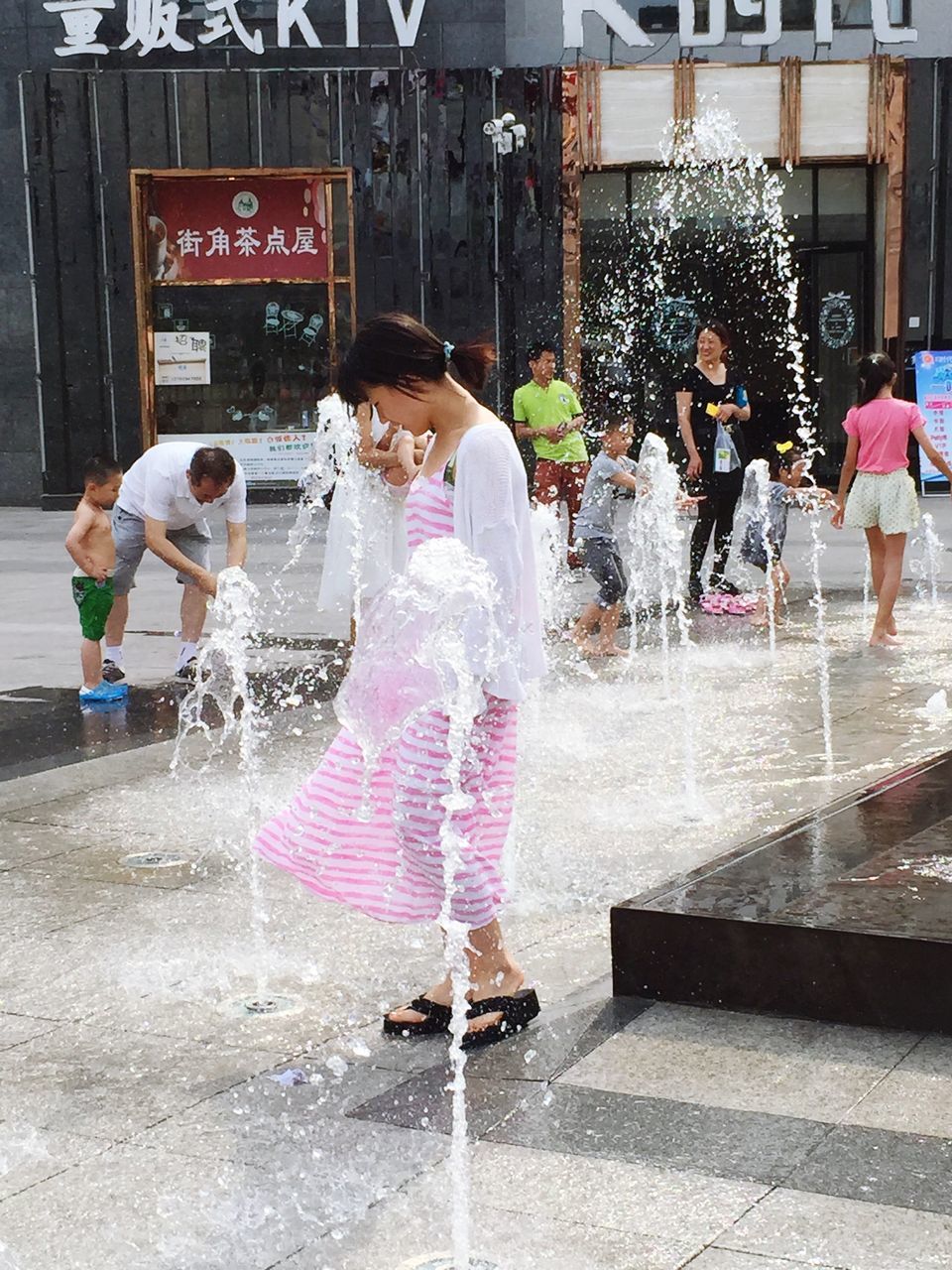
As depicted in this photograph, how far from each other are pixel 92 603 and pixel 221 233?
39.6ft

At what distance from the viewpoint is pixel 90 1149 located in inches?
132

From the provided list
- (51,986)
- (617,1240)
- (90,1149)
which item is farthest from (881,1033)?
(51,986)

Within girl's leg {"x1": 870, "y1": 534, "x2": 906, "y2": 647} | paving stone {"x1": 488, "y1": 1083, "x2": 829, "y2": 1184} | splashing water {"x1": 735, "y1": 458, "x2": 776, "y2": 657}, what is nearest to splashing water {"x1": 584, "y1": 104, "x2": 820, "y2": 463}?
splashing water {"x1": 735, "y1": 458, "x2": 776, "y2": 657}

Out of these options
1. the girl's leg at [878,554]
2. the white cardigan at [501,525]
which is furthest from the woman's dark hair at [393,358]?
the girl's leg at [878,554]

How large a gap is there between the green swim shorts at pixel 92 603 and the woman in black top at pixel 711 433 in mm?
4367

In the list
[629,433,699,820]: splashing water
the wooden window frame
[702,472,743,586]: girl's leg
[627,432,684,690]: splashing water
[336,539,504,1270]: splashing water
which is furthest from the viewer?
the wooden window frame

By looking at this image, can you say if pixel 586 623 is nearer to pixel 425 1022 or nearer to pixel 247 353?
pixel 425 1022

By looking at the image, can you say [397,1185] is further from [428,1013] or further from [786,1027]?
[786,1027]

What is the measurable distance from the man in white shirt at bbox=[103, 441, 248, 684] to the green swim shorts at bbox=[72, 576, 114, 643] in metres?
0.32

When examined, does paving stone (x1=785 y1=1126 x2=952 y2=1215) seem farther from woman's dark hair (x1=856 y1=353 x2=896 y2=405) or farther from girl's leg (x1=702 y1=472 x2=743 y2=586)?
girl's leg (x1=702 y1=472 x2=743 y2=586)

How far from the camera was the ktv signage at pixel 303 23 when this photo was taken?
18.9 meters

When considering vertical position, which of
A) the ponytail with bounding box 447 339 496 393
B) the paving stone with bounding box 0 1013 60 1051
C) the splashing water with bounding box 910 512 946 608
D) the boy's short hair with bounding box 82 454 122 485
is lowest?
the splashing water with bounding box 910 512 946 608

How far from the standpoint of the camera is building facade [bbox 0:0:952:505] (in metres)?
19.2

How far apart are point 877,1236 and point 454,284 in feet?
56.8
